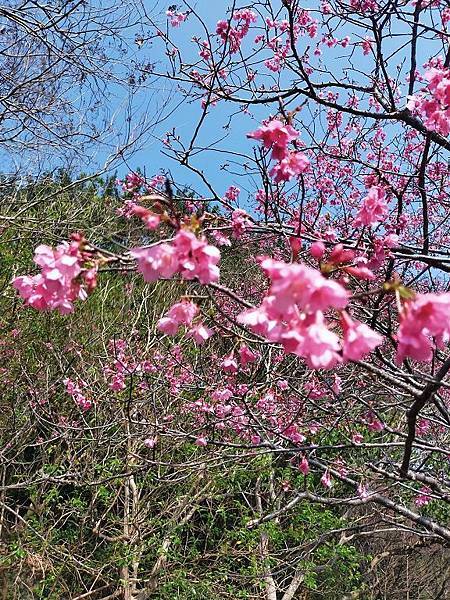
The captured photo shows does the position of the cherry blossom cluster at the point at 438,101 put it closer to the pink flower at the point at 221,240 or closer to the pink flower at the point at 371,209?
the pink flower at the point at 371,209

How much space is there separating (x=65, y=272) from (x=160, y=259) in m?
0.25

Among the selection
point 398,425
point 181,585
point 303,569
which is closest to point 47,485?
point 181,585

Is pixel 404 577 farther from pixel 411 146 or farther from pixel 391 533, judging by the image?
pixel 411 146

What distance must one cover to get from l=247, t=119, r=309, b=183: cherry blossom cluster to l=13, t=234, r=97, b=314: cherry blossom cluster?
686 mm

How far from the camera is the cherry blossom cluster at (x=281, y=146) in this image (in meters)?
1.59

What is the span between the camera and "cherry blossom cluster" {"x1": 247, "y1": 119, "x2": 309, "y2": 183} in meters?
1.59

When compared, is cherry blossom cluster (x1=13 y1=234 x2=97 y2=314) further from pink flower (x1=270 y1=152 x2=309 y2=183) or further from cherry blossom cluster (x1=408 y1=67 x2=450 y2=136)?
cherry blossom cluster (x1=408 y1=67 x2=450 y2=136)

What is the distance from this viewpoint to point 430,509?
22.0 ft

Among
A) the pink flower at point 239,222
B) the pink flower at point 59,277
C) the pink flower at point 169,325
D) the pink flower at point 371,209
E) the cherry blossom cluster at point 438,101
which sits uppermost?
the cherry blossom cluster at point 438,101

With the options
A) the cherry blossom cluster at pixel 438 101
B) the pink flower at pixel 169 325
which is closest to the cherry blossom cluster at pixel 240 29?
the cherry blossom cluster at pixel 438 101

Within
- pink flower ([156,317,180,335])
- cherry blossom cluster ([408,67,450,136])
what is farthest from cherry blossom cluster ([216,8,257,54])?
pink flower ([156,317,180,335])

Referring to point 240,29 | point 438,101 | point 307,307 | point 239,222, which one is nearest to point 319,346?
point 307,307

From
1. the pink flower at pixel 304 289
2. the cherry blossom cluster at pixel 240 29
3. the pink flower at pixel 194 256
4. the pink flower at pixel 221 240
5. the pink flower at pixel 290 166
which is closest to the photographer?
the pink flower at pixel 304 289

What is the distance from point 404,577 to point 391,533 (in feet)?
1.81
